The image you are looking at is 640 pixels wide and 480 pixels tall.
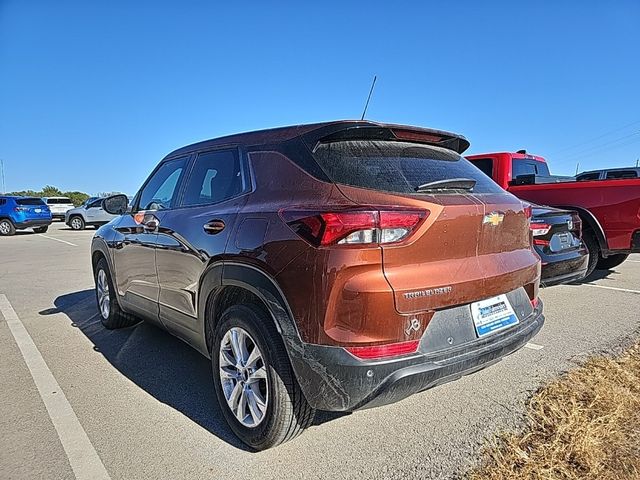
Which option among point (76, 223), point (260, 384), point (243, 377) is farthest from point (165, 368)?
point (76, 223)

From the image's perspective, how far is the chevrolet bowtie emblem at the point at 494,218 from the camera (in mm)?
2396

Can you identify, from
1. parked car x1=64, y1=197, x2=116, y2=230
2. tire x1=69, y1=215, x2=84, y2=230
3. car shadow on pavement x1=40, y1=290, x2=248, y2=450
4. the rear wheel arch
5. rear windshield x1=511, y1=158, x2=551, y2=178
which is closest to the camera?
the rear wheel arch

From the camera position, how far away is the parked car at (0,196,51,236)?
1969 centimetres

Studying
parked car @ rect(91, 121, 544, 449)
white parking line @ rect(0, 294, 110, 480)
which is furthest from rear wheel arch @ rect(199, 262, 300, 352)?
white parking line @ rect(0, 294, 110, 480)

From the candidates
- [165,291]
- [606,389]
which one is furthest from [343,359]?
[606,389]

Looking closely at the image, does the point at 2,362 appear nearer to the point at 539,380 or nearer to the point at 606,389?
the point at 539,380

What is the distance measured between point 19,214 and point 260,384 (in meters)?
21.7

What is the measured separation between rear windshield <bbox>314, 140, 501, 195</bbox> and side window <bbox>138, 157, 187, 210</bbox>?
5.40 ft

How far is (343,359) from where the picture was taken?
200 centimetres

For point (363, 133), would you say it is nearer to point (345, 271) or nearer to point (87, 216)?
point (345, 271)

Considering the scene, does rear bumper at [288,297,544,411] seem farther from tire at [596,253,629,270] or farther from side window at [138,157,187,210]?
tire at [596,253,629,270]

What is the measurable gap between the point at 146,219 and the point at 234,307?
1.58m

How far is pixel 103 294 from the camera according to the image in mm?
4906

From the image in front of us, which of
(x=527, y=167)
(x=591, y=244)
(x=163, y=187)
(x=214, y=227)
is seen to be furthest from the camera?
(x=527, y=167)
